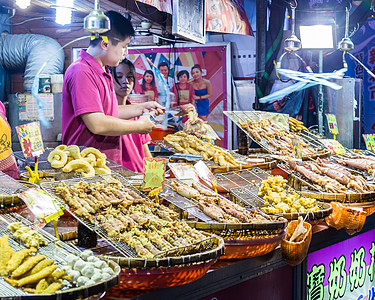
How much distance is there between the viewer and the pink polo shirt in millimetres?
2938

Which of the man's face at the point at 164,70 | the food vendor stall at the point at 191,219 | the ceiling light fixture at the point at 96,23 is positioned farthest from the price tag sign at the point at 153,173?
the man's face at the point at 164,70

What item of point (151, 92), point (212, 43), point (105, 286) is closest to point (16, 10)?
point (151, 92)

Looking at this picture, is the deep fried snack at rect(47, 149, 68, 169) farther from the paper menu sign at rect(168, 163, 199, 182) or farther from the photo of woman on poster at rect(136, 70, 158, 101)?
the photo of woman on poster at rect(136, 70, 158, 101)

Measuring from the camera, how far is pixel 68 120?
306 cm

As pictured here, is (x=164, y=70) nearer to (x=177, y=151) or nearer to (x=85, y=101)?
(x=177, y=151)

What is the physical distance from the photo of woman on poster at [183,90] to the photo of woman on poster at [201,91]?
89 mm

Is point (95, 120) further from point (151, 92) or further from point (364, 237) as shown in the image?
point (151, 92)

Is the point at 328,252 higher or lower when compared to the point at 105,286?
lower

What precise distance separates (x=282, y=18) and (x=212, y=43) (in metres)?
1.37

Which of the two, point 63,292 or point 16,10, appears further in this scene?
point 16,10

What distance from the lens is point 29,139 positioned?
2.49 meters

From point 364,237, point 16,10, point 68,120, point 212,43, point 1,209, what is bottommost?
point 364,237

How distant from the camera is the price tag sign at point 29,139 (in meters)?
2.46

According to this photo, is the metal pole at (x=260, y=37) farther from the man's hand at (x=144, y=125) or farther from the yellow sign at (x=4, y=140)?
the yellow sign at (x=4, y=140)
